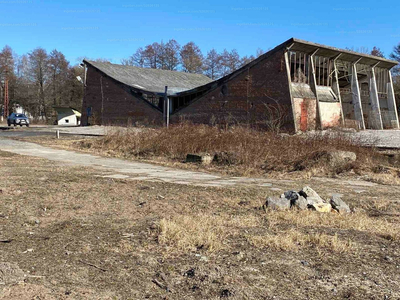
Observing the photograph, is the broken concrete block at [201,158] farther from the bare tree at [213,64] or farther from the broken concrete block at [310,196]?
the bare tree at [213,64]

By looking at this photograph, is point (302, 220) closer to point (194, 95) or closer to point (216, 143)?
point (216, 143)

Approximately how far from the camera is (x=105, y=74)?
42594 millimetres

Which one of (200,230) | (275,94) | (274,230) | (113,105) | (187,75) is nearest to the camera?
(200,230)

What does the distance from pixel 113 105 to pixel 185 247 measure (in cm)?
3924

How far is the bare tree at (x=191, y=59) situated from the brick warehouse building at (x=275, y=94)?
28.9 m

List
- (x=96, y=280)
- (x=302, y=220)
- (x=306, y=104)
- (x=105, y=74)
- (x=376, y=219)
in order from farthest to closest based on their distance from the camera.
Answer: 1. (x=105, y=74)
2. (x=306, y=104)
3. (x=376, y=219)
4. (x=302, y=220)
5. (x=96, y=280)

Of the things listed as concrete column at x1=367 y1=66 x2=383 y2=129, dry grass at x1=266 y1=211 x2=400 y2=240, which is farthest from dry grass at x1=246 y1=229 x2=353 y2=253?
concrete column at x1=367 y1=66 x2=383 y2=129

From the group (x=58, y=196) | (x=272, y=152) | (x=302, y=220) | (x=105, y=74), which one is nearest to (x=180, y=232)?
(x=302, y=220)

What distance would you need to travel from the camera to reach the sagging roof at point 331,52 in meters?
29.0

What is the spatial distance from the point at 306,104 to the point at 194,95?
394 inches

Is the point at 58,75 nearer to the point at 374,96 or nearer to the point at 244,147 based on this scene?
the point at 374,96

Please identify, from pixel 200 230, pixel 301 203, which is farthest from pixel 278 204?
pixel 200 230

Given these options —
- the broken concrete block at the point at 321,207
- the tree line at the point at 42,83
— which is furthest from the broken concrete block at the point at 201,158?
the tree line at the point at 42,83

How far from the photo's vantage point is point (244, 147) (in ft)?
43.4
